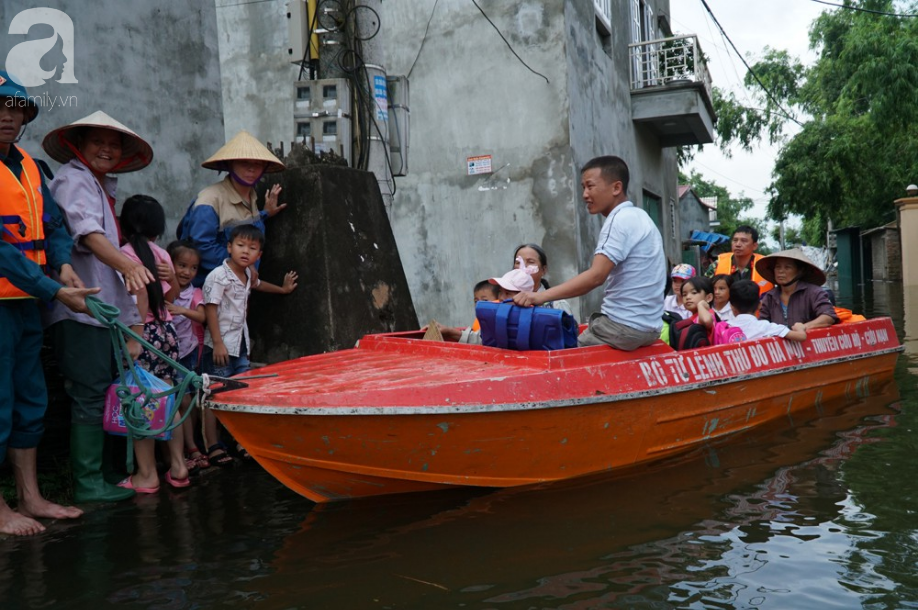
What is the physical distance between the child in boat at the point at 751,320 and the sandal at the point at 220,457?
12.4 feet

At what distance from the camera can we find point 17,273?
3.74 metres

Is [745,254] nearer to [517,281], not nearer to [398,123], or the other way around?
[517,281]

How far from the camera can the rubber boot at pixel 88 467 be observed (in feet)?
14.2

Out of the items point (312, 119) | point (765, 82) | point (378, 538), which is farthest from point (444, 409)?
point (765, 82)

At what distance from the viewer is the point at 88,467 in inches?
173

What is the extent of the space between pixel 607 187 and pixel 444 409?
1.76 m

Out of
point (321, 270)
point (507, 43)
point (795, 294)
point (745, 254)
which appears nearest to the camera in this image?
point (321, 270)

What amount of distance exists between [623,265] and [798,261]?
8.29ft

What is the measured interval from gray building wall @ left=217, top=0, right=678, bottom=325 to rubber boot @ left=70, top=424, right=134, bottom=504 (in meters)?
6.81

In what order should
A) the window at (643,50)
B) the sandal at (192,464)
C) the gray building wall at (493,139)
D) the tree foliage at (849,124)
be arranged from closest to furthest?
the sandal at (192,464) → the gray building wall at (493,139) → the window at (643,50) → the tree foliage at (849,124)

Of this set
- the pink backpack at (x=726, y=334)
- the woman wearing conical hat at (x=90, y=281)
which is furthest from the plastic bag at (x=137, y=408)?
the pink backpack at (x=726, y=334)

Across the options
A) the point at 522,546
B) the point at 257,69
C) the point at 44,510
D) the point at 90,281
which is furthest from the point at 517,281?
the point at 257,69

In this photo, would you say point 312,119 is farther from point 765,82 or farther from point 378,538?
point 765,82

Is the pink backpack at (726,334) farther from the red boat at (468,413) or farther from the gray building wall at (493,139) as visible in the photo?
the gray building wall at (493,139)
